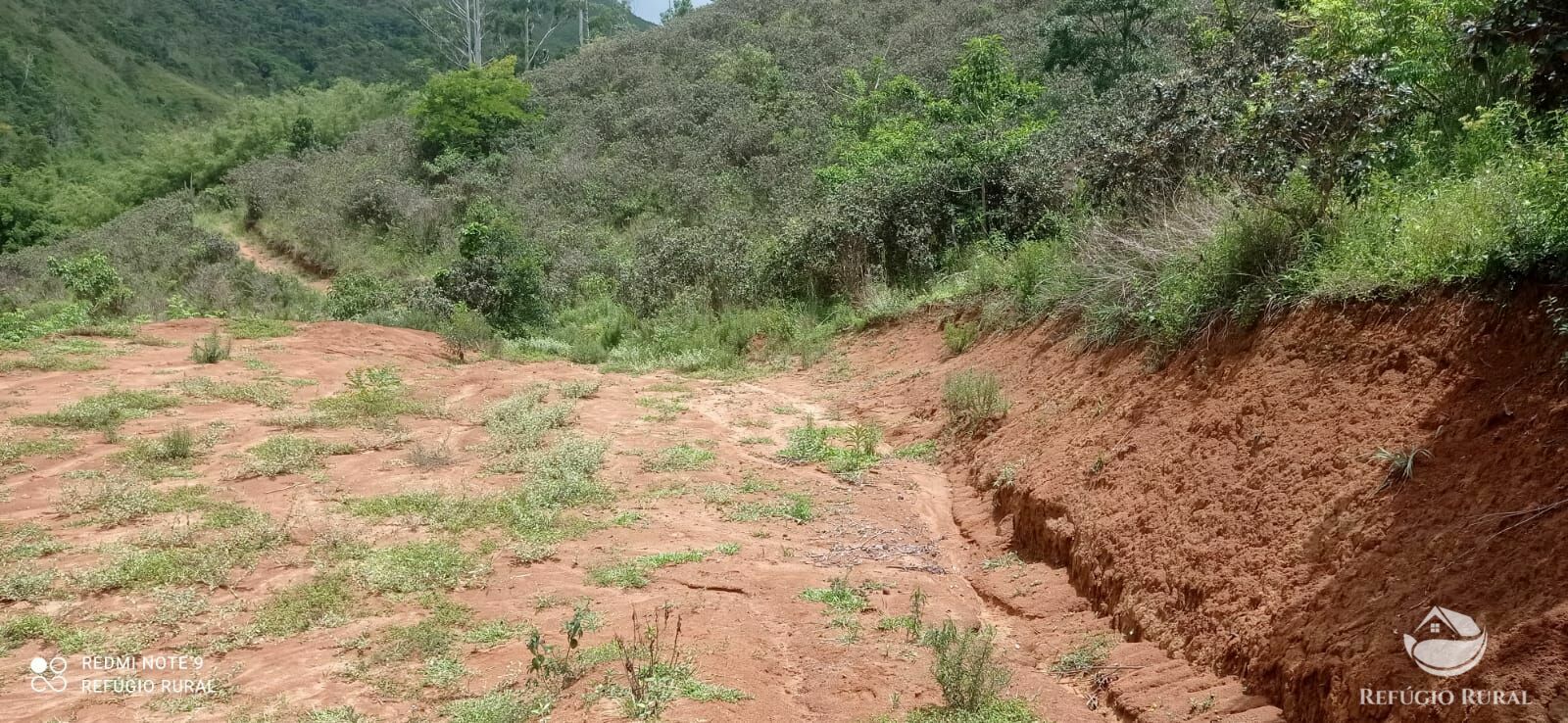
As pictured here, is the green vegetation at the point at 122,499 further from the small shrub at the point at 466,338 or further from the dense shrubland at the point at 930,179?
the dense shrubland at the point at 930,179

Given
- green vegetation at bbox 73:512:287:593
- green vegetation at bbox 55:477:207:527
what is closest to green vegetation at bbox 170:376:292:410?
green vegetation at bbox 55:477:207:527

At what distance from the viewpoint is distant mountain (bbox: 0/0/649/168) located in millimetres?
37281

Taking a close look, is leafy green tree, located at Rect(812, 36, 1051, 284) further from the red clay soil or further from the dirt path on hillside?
the dirt path on hillside

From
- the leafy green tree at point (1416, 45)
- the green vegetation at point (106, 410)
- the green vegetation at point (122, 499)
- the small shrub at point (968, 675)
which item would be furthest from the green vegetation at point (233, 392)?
the leafy green tree at point (1416, 45)

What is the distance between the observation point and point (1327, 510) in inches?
153

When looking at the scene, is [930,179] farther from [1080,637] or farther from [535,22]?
[535,22]

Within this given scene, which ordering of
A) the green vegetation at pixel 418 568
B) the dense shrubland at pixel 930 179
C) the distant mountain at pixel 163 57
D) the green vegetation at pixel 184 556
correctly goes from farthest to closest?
the distant mountain at pixel 163 57 < the dense shrubland at pixel 930 179 < the green vegetation at pixel 418 568 < the green vegetation at pixel 184 556

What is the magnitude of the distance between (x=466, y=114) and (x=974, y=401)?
21.4 meters

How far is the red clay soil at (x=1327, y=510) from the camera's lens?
305 centimetres

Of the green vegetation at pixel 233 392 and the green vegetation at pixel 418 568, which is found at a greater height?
the green vegetation at pixel 233 392

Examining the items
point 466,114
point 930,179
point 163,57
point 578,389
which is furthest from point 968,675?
point 163,57

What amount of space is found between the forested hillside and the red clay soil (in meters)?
28.9

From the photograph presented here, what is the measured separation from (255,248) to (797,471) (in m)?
20.9

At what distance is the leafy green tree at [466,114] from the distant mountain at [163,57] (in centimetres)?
1583
